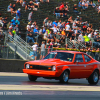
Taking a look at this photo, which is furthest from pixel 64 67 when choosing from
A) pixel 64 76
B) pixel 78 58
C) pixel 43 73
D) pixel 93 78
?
pixel 93 78

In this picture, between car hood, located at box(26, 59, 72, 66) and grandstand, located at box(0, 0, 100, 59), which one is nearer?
car hood, located at box(26, 59, 72, 66)

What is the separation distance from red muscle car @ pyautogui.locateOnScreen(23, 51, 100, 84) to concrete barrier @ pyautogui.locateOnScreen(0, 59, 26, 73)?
23.6ft

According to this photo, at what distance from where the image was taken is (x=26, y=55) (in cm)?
2084

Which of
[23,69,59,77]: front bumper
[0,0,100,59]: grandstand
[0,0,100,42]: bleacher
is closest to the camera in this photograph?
[23,69,59,77]: front bumper

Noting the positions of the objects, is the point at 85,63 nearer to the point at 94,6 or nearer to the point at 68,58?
the point at 68,58

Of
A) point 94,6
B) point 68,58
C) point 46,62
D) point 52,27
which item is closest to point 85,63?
point 68,58

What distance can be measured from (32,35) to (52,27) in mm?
3776

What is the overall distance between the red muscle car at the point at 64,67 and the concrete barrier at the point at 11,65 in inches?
283

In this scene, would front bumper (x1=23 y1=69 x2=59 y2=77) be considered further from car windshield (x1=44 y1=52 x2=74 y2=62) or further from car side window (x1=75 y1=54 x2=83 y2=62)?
car side window (x1=75 y1=54 x2=83 y2=62)

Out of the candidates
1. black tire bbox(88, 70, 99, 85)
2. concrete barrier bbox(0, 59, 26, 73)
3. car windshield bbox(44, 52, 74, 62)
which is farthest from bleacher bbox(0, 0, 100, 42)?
black tire bbox(88, 70, 99, 85)

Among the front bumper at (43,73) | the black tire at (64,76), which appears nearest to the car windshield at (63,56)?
the black tire at (64,76)

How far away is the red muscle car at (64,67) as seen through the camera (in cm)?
1235

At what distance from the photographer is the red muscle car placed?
12.4 m

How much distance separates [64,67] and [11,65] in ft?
28.4
